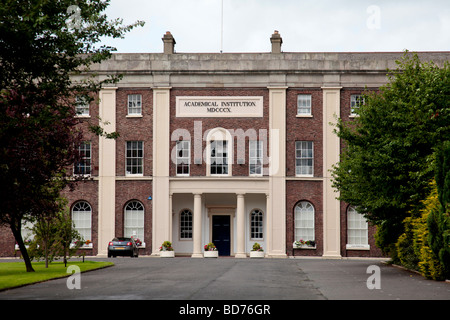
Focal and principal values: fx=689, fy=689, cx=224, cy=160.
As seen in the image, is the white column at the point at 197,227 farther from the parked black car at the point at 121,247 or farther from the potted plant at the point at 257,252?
the parked black car at the point at 121,247

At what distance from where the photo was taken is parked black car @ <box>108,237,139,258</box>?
42750mm

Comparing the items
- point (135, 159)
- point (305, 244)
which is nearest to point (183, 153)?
point (135, 159)

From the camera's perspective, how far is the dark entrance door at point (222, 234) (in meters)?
47.1

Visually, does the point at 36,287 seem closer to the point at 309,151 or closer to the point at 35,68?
the point at 35,68

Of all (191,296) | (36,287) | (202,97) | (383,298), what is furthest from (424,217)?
(202,97)

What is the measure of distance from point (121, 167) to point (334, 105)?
14630 mm

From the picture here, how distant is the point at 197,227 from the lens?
148 feet

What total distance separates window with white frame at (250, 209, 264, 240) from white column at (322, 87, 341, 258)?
4395 mm

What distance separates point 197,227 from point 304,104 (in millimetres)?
10802

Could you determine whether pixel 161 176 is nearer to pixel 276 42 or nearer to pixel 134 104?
pixel 134 104

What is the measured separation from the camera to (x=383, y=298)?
1511 centimetres

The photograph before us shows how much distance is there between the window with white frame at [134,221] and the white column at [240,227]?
6322 millimetres

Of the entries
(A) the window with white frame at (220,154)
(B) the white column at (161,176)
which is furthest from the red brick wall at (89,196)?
(A) the window with white frame at (220,154)

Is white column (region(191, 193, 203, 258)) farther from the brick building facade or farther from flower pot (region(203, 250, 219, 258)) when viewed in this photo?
flower pot (region(203, 250, 219, 258))
